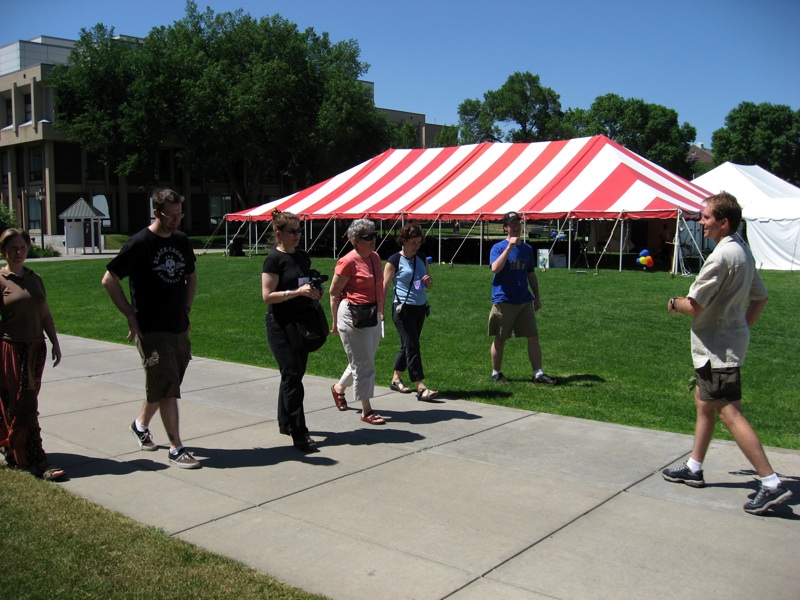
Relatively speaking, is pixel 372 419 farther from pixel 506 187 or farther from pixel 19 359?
pixel 506 187

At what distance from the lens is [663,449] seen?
5660 millimetres

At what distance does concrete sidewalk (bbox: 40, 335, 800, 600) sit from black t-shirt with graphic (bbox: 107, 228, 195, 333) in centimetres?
103

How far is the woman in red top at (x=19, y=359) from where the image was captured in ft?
16.5

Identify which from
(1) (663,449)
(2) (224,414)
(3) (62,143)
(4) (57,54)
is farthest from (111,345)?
(4) (57,54)

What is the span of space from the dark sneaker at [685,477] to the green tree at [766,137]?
74.3 metres

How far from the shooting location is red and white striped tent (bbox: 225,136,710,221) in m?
23.7

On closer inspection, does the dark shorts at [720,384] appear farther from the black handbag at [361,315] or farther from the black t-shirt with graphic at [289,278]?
the black t-shirt with graphic at [289,278]

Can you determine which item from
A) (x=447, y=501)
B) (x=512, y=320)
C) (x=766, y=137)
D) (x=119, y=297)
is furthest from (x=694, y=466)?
(x=766, y=137)

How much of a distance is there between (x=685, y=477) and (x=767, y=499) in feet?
1.89

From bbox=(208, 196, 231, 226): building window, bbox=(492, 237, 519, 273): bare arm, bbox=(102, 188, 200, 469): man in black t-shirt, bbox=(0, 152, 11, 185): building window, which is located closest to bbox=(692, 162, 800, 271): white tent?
bbox=(492, 237, 519, 273): bare arm

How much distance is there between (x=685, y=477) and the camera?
4.86m

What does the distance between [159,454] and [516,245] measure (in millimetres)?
4003

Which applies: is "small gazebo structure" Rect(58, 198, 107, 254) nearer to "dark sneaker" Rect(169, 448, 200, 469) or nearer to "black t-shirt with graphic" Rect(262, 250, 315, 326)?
"black t-shirt with graphic" Rect(262, 250, 315, 326)

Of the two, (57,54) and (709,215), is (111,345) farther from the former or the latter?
(57,54)
